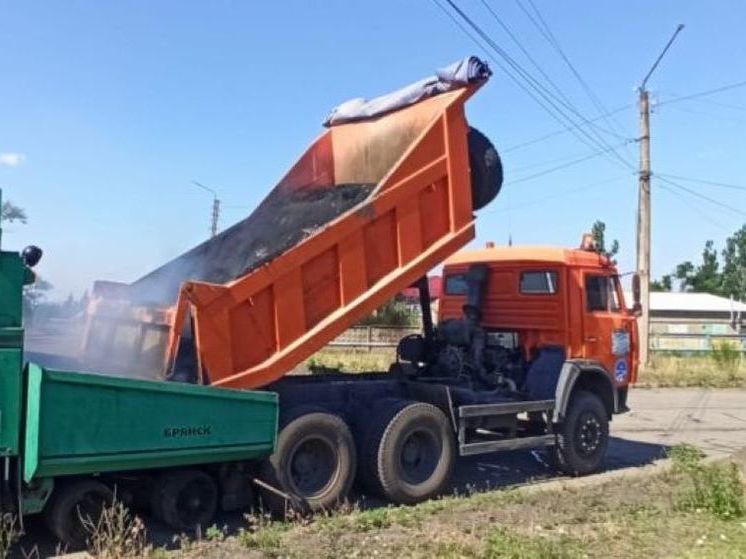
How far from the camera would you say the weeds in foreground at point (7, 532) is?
5.46 meters

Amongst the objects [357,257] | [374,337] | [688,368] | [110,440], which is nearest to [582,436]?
[357,257]

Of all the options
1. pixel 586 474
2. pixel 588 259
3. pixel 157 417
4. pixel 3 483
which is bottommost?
pixel 586 474

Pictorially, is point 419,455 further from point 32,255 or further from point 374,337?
point 374,337

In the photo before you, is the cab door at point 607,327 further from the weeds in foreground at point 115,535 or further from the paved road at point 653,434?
the weeds in foreground at point 115,535

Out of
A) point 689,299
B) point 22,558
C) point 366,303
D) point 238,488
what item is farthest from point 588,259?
point 689,299

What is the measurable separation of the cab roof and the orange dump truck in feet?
0.09

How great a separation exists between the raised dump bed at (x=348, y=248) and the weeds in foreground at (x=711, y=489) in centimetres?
305

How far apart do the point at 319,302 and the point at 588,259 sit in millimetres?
4215

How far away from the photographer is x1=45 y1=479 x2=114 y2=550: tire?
6.18 m

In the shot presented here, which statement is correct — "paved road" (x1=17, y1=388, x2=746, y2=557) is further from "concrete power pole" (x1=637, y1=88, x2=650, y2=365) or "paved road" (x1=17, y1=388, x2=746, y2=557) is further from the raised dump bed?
"concrete power pole" (x1=637, y1=88, x2=650, y2=365)

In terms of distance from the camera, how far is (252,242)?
28.1 ft

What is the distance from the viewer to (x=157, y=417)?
6.41 metres

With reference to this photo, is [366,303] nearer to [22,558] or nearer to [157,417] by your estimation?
[157,417]

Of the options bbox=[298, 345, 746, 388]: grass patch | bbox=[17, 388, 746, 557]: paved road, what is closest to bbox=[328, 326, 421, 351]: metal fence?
bbox=[298, 345, 746, 388]: grass patch
